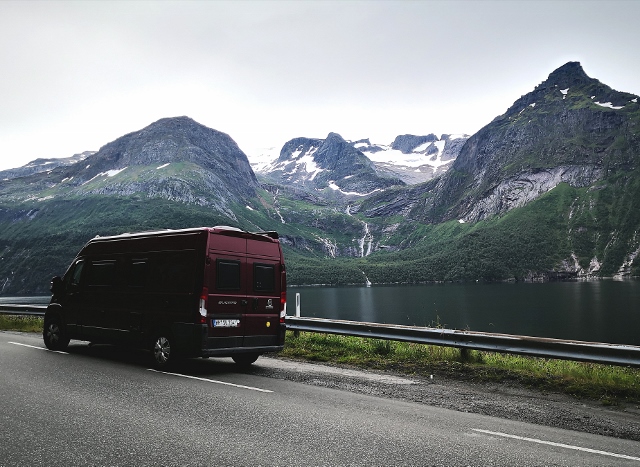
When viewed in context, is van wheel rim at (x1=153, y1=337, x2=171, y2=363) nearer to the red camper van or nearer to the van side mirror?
the red camper van

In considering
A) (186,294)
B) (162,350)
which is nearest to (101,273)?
(162,350)

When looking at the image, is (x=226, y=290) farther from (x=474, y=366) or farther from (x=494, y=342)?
(x=494, y=342)

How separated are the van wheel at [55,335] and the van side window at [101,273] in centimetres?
205

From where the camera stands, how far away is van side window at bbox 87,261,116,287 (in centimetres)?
1294

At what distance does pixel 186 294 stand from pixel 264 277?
2.12 m

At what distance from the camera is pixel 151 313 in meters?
11.6

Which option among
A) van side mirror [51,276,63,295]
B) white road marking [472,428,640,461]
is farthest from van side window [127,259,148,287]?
white road marking [472,428,640,461]

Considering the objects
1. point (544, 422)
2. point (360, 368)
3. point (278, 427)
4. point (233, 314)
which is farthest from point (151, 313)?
point (544, 422)

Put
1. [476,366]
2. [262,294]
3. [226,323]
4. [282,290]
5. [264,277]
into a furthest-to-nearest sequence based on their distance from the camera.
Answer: [282,290], [264,277], [262,294], [476,366], [226,323]

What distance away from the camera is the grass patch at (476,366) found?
30.8ft

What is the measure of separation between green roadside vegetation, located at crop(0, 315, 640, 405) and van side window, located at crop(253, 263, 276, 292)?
2.77 metres

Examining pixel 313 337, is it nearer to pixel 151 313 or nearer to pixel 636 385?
pixel 151 313

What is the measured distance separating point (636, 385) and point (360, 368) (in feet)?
19.7

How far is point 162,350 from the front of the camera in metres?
11.3
